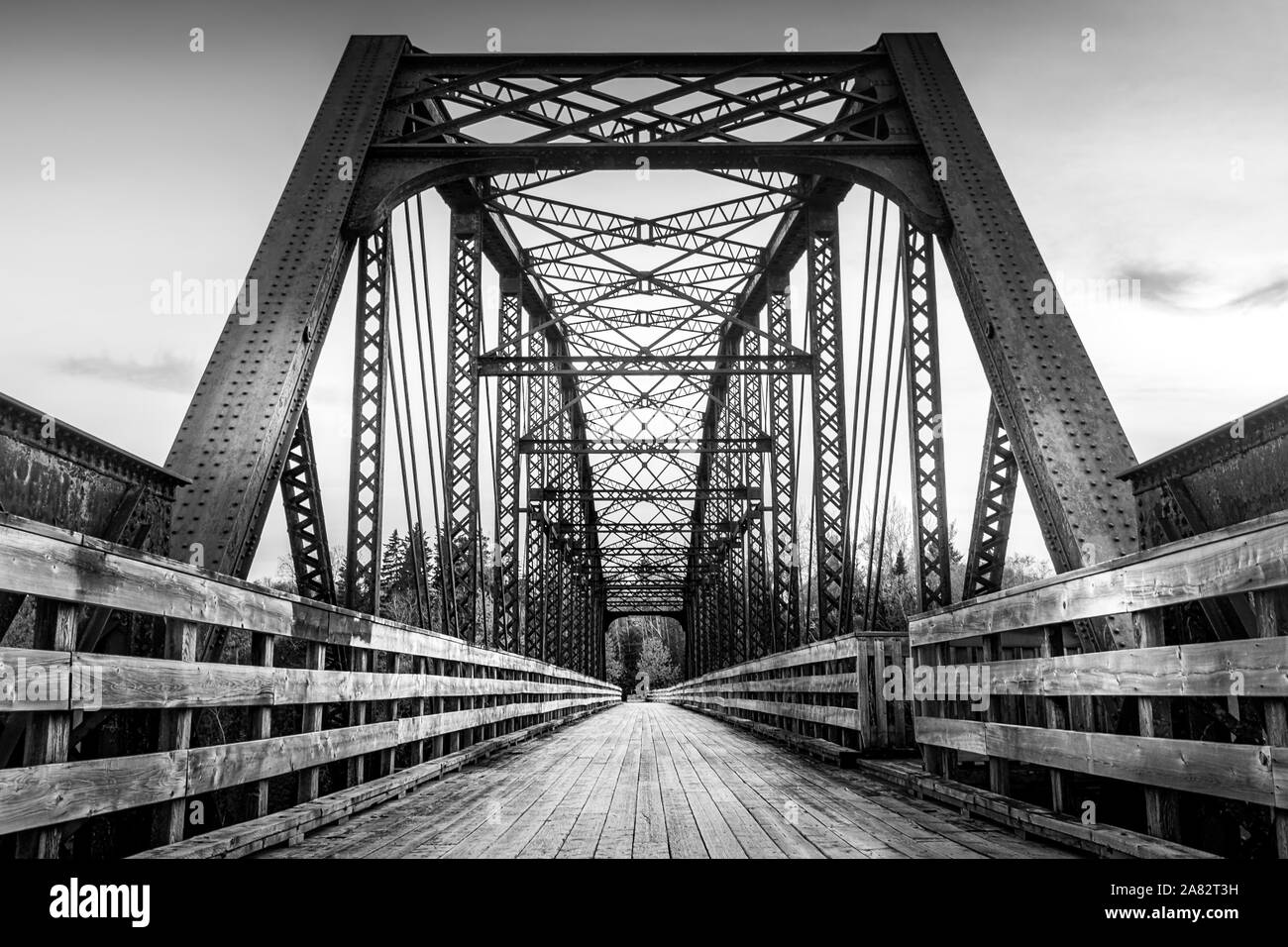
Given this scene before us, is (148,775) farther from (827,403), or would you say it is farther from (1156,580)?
(827,403)

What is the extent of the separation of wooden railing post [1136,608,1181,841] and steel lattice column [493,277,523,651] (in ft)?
51.4

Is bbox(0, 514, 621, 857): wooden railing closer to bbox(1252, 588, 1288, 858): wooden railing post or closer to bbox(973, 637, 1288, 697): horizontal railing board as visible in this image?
bbox(973, 637, 1288, 697): horizontal railing board

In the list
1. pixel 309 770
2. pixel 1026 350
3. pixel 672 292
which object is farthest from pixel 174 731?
pixel 672 292

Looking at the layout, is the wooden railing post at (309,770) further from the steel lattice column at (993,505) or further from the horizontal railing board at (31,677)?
the steel lattice column at (993,505)

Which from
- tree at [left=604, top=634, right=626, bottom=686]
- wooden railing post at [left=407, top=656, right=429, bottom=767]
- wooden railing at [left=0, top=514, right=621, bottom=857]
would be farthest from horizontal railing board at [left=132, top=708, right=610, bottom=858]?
tree at [left=604, top=634, right=626, bottom=686]

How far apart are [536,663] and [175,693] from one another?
501 inches

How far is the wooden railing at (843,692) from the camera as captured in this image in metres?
8.28

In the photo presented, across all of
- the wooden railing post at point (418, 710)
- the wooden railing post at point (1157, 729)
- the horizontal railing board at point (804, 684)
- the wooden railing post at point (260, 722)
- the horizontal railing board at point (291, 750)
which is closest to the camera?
the wooden railing post at point (1157, 729)

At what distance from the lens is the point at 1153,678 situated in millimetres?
3582

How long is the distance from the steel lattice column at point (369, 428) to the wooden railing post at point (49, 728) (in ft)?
19.1

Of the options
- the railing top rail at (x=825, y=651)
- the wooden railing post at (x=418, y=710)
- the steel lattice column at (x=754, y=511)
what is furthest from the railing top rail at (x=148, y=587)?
the steel lattice column at (x=754, y=511)

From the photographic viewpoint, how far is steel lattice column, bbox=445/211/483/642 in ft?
47.2
